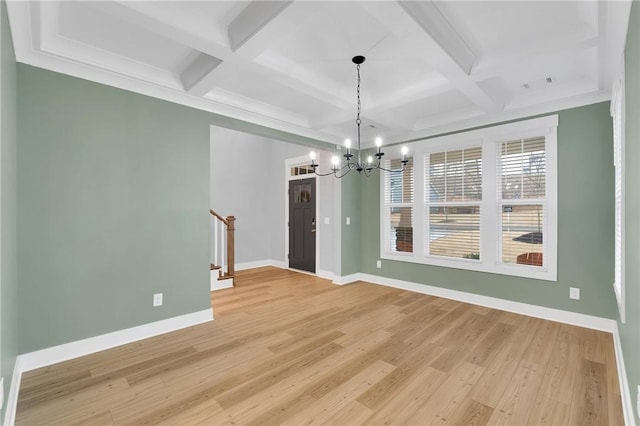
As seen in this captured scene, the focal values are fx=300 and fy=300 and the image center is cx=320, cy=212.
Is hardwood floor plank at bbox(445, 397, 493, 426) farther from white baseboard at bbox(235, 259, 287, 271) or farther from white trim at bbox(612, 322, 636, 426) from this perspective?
white baseboard at bbox(235, 259, 287, 271)

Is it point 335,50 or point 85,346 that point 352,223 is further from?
point 85,346

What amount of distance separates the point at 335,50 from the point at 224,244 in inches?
163

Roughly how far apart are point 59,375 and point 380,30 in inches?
143

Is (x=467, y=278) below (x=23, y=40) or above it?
below

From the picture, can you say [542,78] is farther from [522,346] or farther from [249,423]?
[249,423]

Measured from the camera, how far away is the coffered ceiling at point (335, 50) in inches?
79.3

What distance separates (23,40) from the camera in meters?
2.16

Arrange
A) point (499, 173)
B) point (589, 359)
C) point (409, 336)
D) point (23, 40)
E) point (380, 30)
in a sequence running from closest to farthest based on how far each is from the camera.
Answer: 1. point (23, 40)
2. point (380, 30)
3. point (589, 359)
4. point (409, 336)
5. point (499, 173)

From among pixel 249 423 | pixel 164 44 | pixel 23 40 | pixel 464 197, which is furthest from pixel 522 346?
pixel 23 40

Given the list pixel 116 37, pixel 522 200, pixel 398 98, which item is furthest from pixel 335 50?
pixel 522 200

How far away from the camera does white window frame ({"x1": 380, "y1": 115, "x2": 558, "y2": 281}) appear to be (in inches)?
135

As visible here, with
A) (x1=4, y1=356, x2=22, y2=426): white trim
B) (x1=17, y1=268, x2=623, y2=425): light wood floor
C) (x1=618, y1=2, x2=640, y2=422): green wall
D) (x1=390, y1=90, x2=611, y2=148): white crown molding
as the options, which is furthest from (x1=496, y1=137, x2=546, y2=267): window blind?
A: (x1=4, y1=356, x2=22, y2=426): white trim

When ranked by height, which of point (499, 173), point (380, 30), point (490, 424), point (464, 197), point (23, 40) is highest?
point (380, 30)

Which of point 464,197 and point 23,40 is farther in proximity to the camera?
point 464,197
